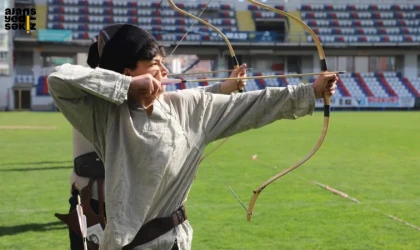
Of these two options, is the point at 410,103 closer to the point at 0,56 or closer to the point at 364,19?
the point at 364,19

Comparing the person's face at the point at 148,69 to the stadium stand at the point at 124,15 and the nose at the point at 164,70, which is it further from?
the stadium stand at the point at 124,15

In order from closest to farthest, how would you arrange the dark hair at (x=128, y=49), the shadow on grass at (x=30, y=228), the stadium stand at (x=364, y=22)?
the dark hair at (x=128, y=49), the shadow on grass at (x=30, y=228), the stadium stand at (x=364, y=22)

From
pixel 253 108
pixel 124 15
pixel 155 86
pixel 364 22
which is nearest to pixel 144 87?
pixel 155 86

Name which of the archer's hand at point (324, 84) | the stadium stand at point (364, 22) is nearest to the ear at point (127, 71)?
the archer's hand at point (324, 84)

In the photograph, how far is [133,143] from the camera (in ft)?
7.45

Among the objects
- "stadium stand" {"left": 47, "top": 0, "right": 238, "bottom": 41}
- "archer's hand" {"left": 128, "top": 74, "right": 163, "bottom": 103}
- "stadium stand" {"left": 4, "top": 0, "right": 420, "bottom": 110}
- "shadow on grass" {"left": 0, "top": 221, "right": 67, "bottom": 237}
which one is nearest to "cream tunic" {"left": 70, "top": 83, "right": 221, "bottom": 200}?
"archer's hand" {"left": 128, "top": 74, "right": 163, "bottom": 103}

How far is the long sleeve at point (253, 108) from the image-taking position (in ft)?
8.22

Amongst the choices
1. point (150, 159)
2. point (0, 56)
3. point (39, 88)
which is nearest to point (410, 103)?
point (39, 88)

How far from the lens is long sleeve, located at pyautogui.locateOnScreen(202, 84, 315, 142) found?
251cm

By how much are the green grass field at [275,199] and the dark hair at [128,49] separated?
1093mm

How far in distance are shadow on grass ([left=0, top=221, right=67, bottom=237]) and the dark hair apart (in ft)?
13.9

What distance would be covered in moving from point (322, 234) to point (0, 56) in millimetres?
38026

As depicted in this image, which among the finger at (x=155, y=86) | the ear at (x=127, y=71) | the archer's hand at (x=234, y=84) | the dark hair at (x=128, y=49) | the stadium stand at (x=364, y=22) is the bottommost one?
the archer's hand at (x=234, y=84)

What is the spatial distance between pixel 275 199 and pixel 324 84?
5.56 m
